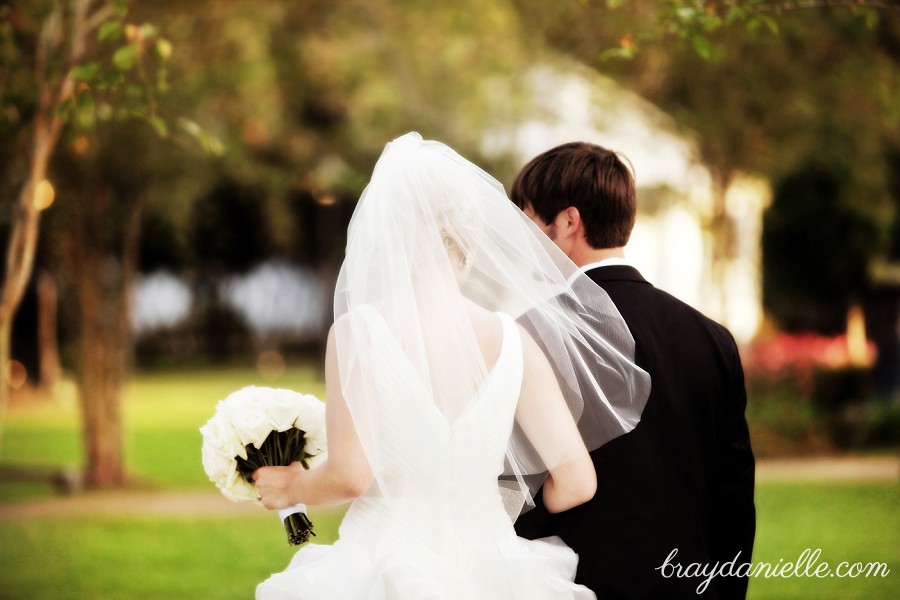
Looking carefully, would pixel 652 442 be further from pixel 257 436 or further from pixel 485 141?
pixel 485 141

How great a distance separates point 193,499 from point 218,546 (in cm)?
274

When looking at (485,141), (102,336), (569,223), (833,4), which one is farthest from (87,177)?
(569,223)

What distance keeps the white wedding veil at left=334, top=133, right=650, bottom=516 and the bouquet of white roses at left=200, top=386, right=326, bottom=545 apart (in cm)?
45

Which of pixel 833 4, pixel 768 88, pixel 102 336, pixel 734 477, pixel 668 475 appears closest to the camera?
pixel 668 475

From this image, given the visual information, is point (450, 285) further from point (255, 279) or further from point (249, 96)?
point (255, 279)

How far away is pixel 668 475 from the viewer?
326 centimetres

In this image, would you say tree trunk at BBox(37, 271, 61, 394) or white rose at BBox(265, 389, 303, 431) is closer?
white rose at BBox(265, 389, 303, 431)

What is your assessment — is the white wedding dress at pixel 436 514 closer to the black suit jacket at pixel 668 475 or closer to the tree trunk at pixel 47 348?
the black suit jacket at pixel 668 475

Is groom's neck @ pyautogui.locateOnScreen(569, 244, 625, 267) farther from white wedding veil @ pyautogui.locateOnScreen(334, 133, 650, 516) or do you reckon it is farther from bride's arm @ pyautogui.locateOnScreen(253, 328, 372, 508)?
bride's arm @ pyautogui.locateOnScreen(253, 328, 372, 508)

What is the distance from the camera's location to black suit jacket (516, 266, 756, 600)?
126 inches

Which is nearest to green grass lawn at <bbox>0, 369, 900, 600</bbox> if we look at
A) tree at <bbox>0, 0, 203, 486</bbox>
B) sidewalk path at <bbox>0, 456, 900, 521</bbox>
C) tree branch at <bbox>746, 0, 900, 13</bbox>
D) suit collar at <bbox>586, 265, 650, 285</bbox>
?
sidewalk path at <bbox>0, 456, 900, 521</bbox>

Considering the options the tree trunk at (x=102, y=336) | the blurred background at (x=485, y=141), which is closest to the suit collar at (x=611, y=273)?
the blurred background at (x=485, y=141)

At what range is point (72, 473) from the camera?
12773 millimetres

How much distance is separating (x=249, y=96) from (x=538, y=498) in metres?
14.5
